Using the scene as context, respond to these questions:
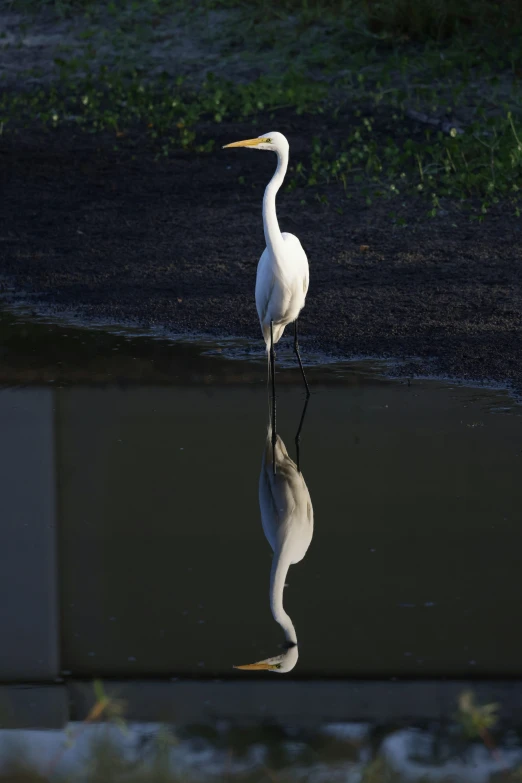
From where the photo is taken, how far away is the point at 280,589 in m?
4.02

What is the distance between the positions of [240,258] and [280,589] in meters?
4.62

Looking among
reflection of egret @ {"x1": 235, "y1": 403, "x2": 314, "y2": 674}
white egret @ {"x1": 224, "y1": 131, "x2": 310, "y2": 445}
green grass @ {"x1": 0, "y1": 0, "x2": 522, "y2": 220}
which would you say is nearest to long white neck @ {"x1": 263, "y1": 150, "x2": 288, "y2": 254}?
white egret @ {"x1": 224, "y1": 131, "x2": 310, "y2": 445}

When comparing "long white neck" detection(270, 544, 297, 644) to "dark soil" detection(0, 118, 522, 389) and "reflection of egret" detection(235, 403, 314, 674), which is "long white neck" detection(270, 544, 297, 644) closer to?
"reflection of egret" detection(235, 403, 314, 674)

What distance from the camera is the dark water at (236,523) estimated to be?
371 cm

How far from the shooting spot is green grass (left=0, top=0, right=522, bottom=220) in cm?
1012

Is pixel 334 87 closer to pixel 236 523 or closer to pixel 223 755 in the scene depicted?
pixel 236 523

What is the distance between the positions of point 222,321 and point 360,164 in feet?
12.8

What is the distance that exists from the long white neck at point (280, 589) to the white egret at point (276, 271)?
54.8 inches

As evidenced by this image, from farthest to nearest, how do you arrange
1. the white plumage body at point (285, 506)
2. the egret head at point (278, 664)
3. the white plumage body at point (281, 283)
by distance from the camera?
the white plumage body at point (281, 283) < the white plumage body at point (285, 506) < the egret head at point (278, 664)

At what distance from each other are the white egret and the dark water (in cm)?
36

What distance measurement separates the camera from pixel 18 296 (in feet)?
25.5

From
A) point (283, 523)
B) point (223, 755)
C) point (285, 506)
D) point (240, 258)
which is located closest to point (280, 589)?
point (283, 523)

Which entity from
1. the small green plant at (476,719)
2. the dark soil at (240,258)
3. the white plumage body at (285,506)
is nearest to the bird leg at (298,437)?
the white plumage body at (285,506)

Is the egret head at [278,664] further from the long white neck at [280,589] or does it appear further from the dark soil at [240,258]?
the dark soil at [240,258]
